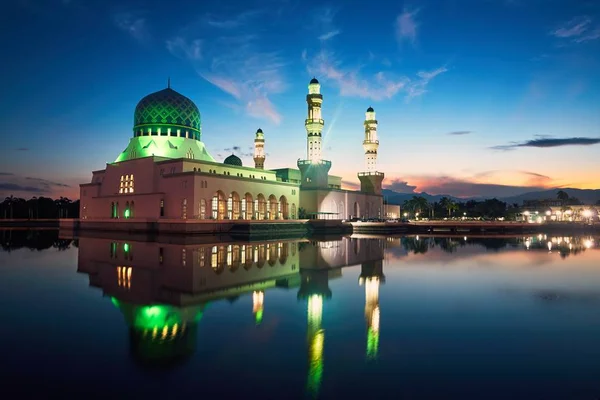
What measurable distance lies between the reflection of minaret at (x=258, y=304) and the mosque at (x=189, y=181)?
1008 inches

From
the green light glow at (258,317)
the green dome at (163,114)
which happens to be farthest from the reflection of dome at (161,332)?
the green dome at (163,114)

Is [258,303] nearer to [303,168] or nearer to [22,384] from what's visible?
[22,384]

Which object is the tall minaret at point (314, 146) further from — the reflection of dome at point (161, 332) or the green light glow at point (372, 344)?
the green light glow at point (372, 344)

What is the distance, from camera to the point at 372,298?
8523 millimetres

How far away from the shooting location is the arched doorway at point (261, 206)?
133ft

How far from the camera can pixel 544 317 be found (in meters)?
7.05

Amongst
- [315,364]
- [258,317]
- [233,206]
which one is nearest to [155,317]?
[258,317]

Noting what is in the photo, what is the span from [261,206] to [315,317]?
113 feet

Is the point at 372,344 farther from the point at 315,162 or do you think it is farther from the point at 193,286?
the point at 315,162

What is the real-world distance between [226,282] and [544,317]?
6.23 meters

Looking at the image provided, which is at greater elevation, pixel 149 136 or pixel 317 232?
pixel 149 136

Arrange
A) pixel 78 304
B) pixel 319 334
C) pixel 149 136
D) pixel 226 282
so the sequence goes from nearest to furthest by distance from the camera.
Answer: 1. pixel 319 334
2. pixel 78 304
3. pixel 226 282
4. pixel 149 136

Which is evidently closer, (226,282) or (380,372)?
(380,372)

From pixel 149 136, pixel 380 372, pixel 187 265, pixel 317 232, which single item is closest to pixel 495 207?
pixel 317 232
